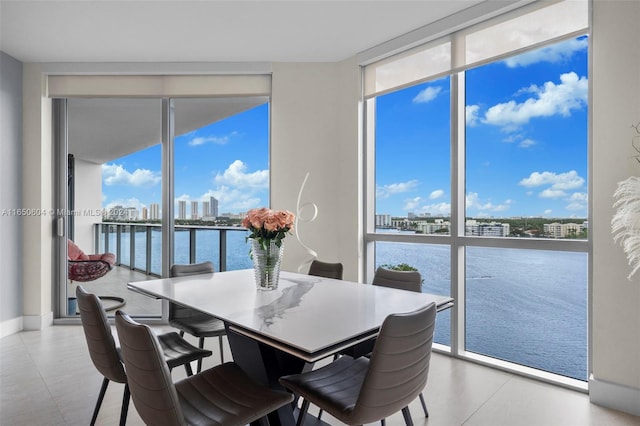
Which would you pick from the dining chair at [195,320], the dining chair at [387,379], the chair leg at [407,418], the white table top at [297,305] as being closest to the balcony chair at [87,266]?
the dining chair at [195,320]

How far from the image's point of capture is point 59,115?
4.36 meters

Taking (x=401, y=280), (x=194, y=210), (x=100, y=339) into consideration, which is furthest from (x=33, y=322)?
(x=401, y=280)

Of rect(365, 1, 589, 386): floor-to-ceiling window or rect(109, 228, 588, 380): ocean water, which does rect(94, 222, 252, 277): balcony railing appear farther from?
rect(109, 228, 588, 380): ocean water

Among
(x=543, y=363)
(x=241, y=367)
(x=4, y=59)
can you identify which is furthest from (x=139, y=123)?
(x=543, y=363)

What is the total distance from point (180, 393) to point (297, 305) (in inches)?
24.6

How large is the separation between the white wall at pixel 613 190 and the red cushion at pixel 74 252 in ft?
16.4

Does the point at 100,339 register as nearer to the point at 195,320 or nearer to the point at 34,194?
the point at 195,320

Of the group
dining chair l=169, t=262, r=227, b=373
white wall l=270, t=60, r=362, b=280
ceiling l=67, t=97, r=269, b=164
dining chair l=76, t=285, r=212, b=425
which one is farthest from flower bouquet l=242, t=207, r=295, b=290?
ceiling l=67, t=97, r=269, b=164

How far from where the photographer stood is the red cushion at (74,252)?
443 centimetres

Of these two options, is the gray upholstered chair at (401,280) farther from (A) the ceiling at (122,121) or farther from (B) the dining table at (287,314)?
(A) the ceiling at (122,121)

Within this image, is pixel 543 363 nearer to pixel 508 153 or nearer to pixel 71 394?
pixel 508 153

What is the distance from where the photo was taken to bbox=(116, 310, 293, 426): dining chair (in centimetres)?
129

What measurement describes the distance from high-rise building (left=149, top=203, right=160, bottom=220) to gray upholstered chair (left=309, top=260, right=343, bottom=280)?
2.24m

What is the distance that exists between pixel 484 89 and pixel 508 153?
23.8 inches
